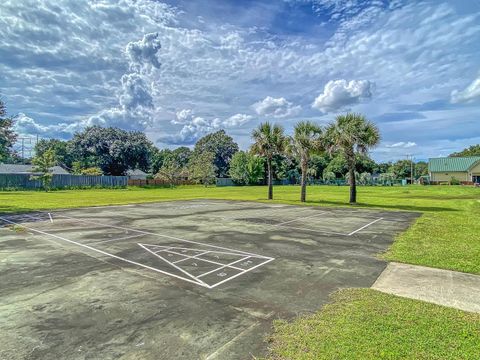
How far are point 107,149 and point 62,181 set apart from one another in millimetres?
18233

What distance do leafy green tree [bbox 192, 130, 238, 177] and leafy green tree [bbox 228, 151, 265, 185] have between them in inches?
386

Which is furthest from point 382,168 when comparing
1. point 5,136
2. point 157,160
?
point 5,136

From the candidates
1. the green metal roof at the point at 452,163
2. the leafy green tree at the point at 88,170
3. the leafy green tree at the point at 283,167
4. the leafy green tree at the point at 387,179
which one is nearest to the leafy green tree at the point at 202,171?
the leafy green tree at the point at 283,167

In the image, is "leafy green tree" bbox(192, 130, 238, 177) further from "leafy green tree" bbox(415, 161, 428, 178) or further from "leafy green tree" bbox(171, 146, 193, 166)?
"leafy green tree" bbox(415, 161, 428, 178)

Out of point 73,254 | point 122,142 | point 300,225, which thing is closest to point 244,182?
point 122,142

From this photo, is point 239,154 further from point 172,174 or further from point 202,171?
point 172,174

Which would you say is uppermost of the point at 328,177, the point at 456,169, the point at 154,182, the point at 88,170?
the point at 456,169

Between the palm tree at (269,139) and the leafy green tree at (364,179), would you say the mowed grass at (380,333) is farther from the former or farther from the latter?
the leafy green tree at (364,179)

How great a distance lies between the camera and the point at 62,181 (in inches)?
1941

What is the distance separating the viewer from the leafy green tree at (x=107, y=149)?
6525 cm

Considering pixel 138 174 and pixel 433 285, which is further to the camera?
pixel 138 174

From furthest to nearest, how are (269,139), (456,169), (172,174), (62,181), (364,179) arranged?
(364,179) → (172,174) → (456,169) → (62,181) → (269,139)

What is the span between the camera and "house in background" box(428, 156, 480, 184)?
7019cm

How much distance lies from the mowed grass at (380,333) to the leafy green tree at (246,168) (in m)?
70.8
